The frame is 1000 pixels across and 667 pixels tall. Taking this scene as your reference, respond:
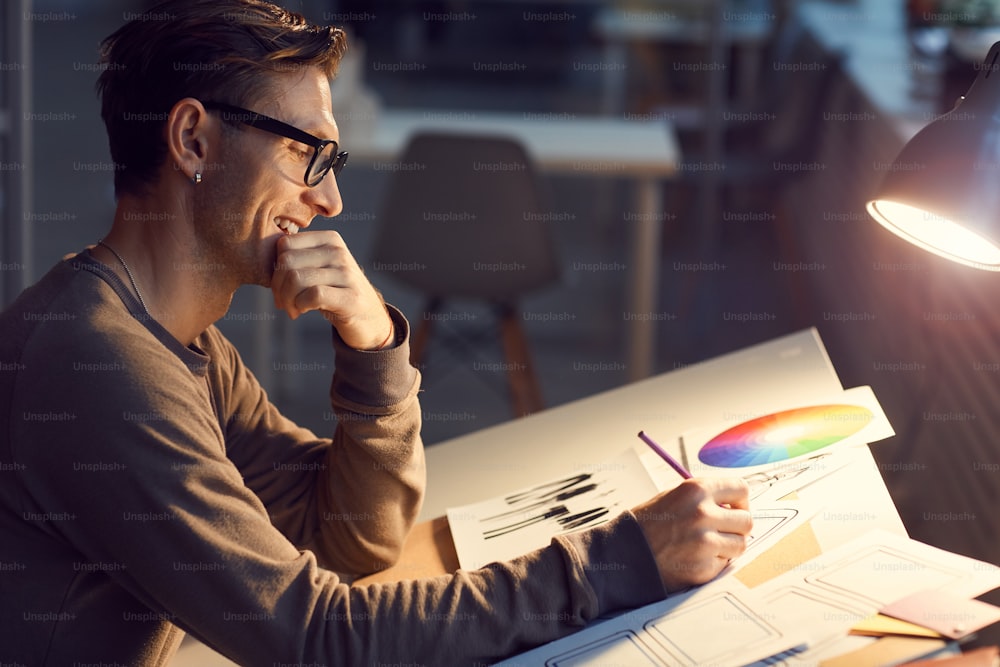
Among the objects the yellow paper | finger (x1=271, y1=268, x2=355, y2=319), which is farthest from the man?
the yellow paper

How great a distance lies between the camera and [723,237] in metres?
5.30

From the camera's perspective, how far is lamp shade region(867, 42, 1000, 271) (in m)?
0.95

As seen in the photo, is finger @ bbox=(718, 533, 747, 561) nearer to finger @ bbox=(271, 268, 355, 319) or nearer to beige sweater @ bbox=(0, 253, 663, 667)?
beige sweater @ bbox=(0, 253, 663, 667)

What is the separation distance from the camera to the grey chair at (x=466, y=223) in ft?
9.96

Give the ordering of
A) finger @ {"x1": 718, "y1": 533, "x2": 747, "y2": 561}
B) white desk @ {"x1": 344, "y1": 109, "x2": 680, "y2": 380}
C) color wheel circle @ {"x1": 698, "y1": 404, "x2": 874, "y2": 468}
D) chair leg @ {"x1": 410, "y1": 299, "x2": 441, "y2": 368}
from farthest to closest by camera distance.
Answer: white desk @ {"x1": 344, "y1": 109, "x2": 680, "y2": 380}, chair leg @ {"x1": 410, "y1": 299, "x2": 441, "y2": 368}, color wheel circle @ {"x1": 698, "y1": 404, "x2": 874, "y2": 468}, finger @ {"x1": 718, "y1": 533, "x2": 747, "y2": 561}

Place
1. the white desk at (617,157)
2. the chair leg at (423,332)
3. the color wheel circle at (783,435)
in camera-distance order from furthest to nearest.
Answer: the white desk at (617,157), the chair leg at (423,332), the color wheel circle at (783,435)

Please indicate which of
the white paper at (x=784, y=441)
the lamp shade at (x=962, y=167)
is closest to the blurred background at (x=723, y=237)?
the white paper at (x=784, y=441)

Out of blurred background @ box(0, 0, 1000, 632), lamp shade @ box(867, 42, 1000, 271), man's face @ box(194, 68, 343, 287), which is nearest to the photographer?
lamp shade @ box(867, 42, 1000, 271)

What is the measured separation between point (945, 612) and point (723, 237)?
441cm

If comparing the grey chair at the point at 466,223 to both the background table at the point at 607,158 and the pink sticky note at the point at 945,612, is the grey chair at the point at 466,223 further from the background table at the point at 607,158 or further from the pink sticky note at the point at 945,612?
the pink sticky note at the point at 945,612

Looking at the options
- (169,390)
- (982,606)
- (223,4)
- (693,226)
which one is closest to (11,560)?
(169,390)

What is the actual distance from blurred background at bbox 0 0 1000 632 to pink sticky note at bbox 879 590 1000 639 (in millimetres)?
1266

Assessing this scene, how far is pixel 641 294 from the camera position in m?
3.31

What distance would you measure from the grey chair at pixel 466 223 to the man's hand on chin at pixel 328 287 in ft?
5.76
